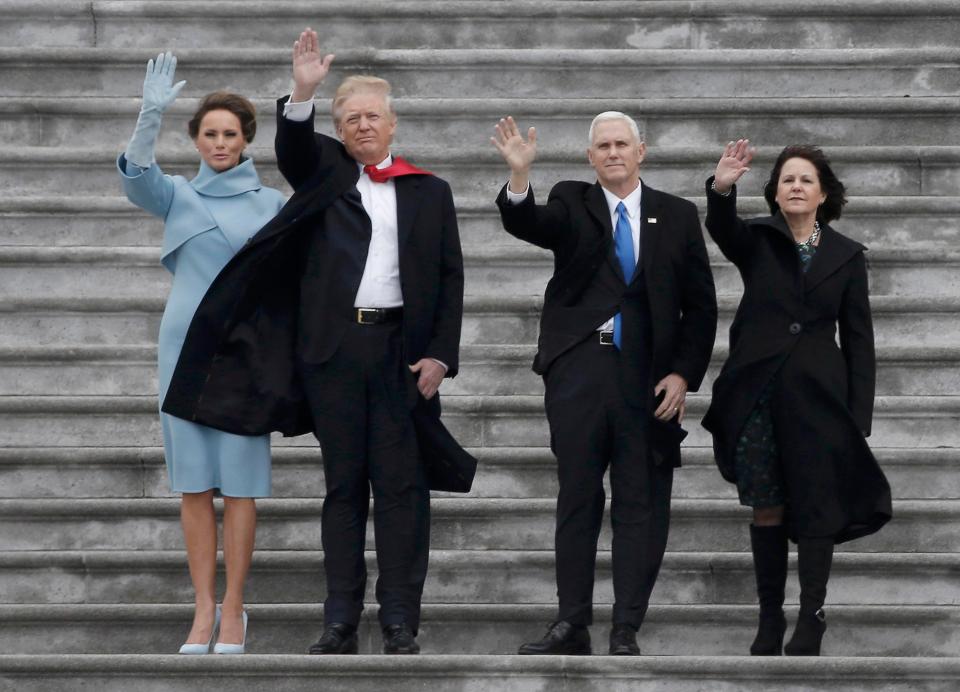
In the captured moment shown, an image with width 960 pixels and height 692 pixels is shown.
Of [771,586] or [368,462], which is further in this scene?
[771,586]

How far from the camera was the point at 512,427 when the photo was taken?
798cm

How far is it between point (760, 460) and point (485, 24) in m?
3.50

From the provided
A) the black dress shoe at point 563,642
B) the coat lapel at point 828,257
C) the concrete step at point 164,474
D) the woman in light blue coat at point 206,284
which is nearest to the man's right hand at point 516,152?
the woman in light blue coat at point 206,284

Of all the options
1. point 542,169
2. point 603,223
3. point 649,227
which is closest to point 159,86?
point 603,223

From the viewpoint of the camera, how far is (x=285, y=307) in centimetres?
663

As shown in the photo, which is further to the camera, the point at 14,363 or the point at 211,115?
the point at 14,363

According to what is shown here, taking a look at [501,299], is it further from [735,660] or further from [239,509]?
[735,660]

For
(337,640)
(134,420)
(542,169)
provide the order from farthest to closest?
(542,169), (134,420), (337,640)

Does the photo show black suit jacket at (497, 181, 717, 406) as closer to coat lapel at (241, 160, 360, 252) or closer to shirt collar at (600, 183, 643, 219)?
shirt collar at (600, 183, 643, 219)

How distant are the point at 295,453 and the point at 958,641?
254 cm

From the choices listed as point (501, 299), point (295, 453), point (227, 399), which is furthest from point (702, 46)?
point (227, 399)

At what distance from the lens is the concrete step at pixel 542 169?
8703mm

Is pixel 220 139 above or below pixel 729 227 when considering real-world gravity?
above

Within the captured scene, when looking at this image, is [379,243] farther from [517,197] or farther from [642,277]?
[642,277]
